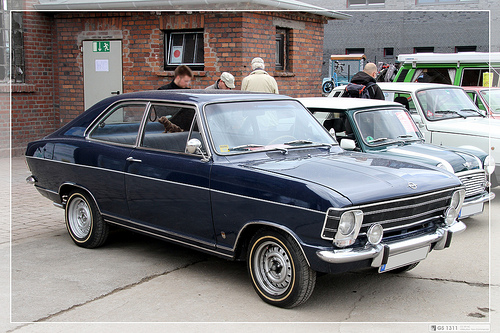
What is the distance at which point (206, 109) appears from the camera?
17.4ft

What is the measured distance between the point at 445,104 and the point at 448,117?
0.29m

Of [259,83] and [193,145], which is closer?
[193,145]

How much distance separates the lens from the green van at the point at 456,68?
12.7 metres

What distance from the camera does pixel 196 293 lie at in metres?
4.98

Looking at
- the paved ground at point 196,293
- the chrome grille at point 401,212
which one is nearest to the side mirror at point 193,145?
the paved ground at point 196,293

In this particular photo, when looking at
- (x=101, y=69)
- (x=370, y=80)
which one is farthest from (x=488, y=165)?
(x=101, y=69)

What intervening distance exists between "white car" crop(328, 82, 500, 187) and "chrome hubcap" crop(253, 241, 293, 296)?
4.99 metres

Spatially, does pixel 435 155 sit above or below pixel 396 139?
below

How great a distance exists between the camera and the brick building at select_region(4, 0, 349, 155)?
12086 millimetres

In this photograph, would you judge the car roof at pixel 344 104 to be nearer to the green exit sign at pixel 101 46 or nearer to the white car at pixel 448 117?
the white car at pixel 448 117

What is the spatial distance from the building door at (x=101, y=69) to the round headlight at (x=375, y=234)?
986 cm

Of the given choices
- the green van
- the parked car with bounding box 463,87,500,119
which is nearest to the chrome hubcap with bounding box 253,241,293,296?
the parked car with bounding box 463,87,500,119

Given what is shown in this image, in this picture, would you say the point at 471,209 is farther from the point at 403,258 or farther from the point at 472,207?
the point at 403,258

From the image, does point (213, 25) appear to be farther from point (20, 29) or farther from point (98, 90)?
point (20, 29)
